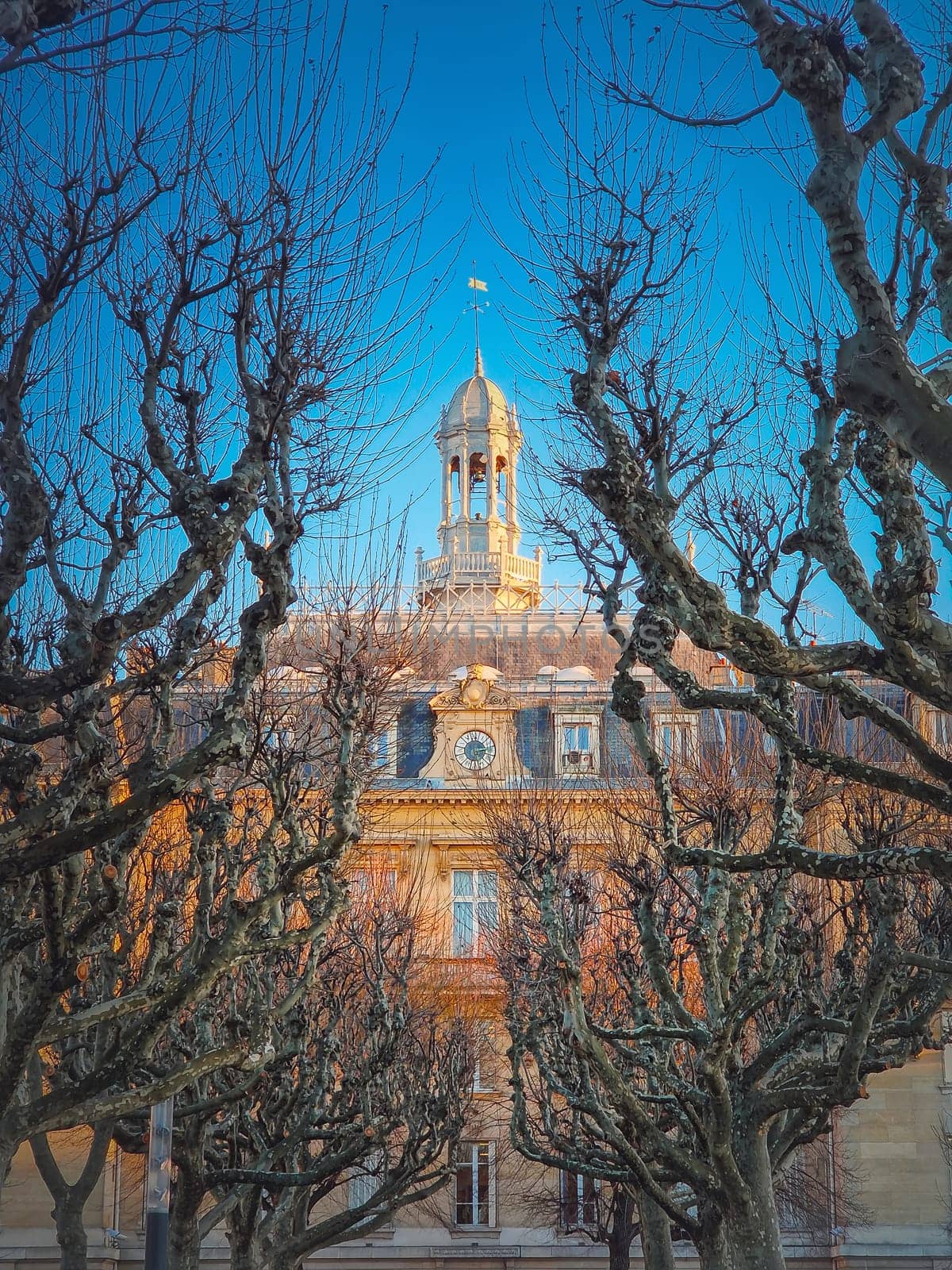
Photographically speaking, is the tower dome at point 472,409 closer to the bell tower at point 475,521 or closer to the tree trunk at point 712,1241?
the bell tower at point 475,521

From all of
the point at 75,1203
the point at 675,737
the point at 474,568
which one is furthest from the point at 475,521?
the point at 75,1203

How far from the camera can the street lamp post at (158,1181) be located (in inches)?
487

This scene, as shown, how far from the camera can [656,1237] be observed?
17.9m

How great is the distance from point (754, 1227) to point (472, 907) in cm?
2577

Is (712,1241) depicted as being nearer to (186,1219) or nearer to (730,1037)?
(730,1037)

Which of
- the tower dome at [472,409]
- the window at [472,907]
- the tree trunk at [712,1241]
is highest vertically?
the tower dome at [472,409]

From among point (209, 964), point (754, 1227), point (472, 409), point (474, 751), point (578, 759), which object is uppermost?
point (472, 409)

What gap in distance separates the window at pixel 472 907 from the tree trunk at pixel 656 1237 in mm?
16861

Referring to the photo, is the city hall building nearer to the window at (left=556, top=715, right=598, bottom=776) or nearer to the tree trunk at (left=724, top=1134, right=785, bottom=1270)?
the window at (left=556, top=715, right=598, bottom=776)

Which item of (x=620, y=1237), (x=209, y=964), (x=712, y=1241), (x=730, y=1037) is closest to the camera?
(x=209, y=964)

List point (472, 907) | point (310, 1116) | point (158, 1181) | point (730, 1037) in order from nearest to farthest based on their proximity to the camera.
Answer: point (158, 1181) → point (730, 1037) → point (310, 1116) → point (472, 907)

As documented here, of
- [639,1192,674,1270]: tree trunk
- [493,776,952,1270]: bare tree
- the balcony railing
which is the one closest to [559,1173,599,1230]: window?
[493,776,952,1270]: bare tree

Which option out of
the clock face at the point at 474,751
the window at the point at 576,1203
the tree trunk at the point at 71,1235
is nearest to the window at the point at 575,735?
the clock face at the point at 474,751

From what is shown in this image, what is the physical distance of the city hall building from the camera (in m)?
33.6
